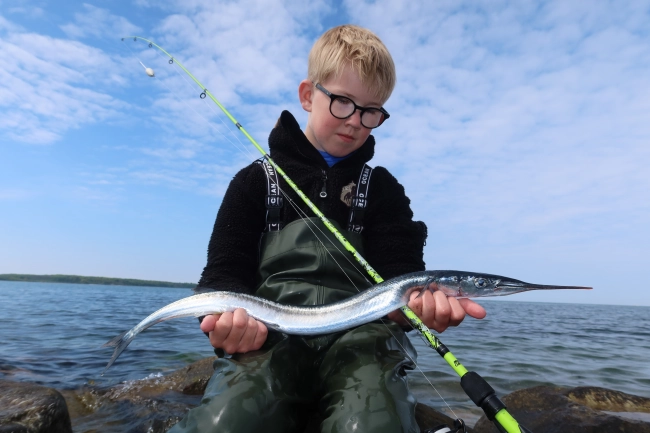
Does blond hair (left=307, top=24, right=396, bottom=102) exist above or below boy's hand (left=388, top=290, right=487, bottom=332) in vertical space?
above

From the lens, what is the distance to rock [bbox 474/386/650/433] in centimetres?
423

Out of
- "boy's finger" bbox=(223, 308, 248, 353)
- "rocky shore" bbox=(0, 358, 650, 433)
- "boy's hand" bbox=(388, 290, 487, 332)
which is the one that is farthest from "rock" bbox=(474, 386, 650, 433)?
"boy's finger" bbox=(223, 308, 248, 353)

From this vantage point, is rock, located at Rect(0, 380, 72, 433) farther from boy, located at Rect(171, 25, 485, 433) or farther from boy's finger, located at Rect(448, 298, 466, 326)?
boy's finger, located at Rect(448, 298, 466, 326)

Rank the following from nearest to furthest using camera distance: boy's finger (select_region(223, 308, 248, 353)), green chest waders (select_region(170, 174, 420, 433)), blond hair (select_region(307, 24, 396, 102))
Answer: green chest waders (select_region(170, 174, 420, 433)) → boy's finger (select_region(223, 308, 248, 353)) → blond hair (select_region(307, 24, 396, 102))

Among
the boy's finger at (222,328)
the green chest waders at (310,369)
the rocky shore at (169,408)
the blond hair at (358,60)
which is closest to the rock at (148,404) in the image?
the rocky shore at (169,408)

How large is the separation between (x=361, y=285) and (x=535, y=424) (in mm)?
2933

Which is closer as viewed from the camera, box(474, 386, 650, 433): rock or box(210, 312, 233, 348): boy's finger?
box(210, 312, 233, 348): boy's finger

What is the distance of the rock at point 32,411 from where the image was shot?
12.3 feet

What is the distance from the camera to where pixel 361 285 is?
143 inches

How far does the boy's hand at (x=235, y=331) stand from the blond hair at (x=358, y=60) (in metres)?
2.22

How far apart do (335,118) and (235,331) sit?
2.03m

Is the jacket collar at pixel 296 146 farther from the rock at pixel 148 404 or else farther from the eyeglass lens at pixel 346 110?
the rock at pixel 148 404

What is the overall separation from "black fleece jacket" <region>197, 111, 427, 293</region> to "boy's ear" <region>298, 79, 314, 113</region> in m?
0.18

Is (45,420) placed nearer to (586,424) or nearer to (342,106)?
(342,106)
